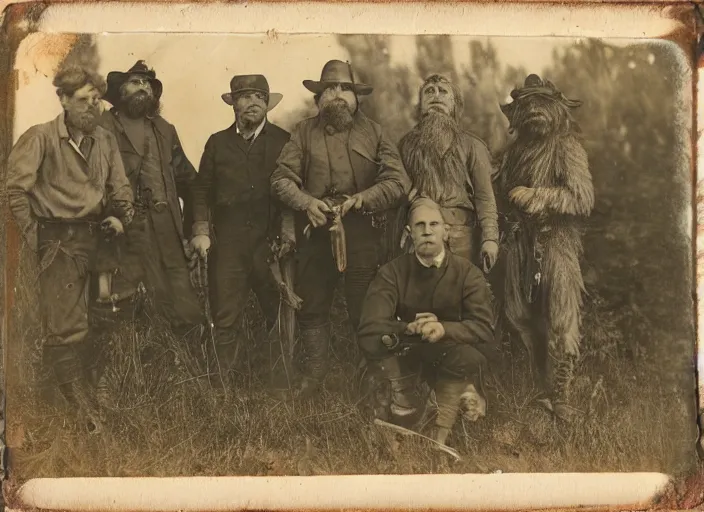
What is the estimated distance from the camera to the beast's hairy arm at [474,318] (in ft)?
16.4

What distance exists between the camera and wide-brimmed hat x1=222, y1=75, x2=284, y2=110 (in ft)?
16.7

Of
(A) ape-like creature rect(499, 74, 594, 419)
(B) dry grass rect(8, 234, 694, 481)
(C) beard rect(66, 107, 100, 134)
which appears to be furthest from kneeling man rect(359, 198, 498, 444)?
(C) beard rect(66, 107, 100, 134)

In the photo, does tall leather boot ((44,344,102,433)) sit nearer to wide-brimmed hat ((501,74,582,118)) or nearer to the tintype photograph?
the tintype photograph

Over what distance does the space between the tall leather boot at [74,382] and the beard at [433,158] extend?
89.2 inches

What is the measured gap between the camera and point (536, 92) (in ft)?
17.0

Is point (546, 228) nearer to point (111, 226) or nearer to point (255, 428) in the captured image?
point (255, 428)

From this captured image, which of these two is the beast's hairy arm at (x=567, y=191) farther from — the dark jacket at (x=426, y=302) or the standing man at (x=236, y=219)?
the standing man at (x=236, y=219)

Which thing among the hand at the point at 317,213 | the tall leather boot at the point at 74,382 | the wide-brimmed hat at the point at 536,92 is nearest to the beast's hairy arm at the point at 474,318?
the hand at the point at 317,213

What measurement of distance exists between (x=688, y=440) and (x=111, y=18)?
4352 mm

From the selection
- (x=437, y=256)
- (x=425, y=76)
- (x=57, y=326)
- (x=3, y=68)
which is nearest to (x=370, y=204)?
(x=437, y=256)

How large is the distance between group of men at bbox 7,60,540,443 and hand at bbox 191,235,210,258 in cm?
1

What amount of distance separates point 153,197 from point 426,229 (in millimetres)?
1647

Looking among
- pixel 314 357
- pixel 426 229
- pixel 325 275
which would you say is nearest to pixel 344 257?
pixel 325 275

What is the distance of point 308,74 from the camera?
5148mm
